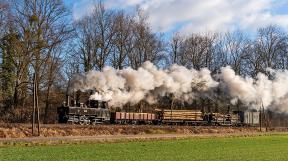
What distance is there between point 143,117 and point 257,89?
1908cm

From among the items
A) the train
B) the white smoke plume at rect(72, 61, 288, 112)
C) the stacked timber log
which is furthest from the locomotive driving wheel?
the stacked timber log

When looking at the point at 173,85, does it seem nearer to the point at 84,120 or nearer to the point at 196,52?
the point at 84,120

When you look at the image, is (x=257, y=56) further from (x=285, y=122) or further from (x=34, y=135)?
(x=34, y=135)

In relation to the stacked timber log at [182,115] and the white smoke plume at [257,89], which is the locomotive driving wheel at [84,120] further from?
the white smoke plume at [257,89]

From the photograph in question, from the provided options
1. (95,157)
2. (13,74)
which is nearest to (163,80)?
(13,74)

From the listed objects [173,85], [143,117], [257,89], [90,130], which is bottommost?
[90,130]

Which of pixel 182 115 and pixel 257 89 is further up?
pixel 257 89

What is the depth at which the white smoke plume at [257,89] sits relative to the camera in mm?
66438

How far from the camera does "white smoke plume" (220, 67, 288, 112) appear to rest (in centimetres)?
6644

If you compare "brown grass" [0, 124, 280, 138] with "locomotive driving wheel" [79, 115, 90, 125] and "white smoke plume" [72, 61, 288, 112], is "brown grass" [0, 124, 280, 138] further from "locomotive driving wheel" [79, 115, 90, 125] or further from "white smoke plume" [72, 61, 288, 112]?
"white smoke plume" [72, 61, 288, 112]

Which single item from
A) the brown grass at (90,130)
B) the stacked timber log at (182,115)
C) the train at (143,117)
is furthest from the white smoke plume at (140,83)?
the brown grass at (90,130)

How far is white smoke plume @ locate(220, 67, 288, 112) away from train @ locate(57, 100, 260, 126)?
3.32 meters

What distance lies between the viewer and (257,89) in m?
68.6

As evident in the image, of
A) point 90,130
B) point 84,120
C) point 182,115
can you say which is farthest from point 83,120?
point 182,115
